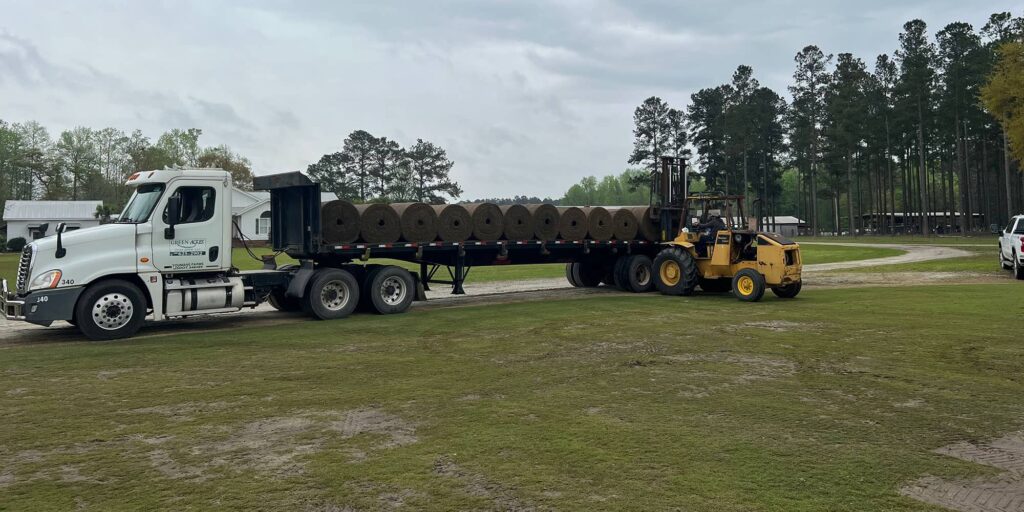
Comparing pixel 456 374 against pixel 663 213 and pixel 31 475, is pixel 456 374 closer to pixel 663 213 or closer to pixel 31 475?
pixel 31 475

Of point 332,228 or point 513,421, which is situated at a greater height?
point 332,228

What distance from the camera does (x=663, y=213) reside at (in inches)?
813

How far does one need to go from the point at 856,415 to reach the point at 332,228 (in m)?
11.2

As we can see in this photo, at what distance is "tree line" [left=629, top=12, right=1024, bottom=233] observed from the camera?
6103cm

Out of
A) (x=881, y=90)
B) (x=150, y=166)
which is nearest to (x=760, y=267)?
(x=881, y=90)

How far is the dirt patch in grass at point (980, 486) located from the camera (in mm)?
4555

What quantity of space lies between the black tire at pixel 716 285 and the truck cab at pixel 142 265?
472 inches

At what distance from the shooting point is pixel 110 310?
12352 millimetres

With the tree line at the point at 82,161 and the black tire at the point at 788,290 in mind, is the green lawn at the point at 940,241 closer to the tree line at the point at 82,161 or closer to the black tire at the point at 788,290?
the black tire at the point at 788,290

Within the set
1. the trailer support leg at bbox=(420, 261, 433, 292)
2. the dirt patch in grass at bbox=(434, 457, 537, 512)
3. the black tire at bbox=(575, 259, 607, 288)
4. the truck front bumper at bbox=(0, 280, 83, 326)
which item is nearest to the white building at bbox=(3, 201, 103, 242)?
the black tire at bbox=(575, 259, 607, 288)

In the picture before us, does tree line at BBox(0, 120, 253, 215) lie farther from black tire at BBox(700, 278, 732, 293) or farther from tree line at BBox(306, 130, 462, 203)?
black tire at BBox(700, 278, 732, 293)

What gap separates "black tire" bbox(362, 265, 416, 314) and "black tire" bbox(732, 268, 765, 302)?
309 inches

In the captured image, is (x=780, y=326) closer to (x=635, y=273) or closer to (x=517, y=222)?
(x=517, y=222)

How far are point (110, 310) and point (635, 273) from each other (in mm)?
12981
